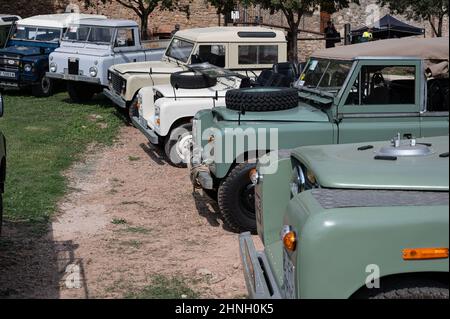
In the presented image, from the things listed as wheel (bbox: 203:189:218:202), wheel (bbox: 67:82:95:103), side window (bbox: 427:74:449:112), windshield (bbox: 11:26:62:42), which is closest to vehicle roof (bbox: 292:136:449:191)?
side window (bbox: 427:74:449:112)

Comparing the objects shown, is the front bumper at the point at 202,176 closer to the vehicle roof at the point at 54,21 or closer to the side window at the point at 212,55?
the side window at the point at 212,55

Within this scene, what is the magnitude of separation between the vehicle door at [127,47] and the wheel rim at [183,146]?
539 centimetres

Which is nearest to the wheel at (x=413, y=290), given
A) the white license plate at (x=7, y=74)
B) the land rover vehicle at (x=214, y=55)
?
the land rover vehicle at (x=214, y=55)

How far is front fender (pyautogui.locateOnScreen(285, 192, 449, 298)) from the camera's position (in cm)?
307

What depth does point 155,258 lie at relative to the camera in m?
6.02

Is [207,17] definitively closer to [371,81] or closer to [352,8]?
[352,8]

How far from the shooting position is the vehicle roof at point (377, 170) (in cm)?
342

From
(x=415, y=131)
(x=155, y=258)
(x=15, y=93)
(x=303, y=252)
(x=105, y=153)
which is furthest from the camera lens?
(x=15, y=93)

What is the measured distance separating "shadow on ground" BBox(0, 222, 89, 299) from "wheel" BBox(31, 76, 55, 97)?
962 cm

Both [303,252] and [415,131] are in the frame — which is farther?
[415,131]

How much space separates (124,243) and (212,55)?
594 centimetres

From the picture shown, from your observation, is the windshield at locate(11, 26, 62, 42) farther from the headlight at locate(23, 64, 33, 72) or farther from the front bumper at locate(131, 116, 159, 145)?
the front bumper at locate(131, 116, 159, 145)
